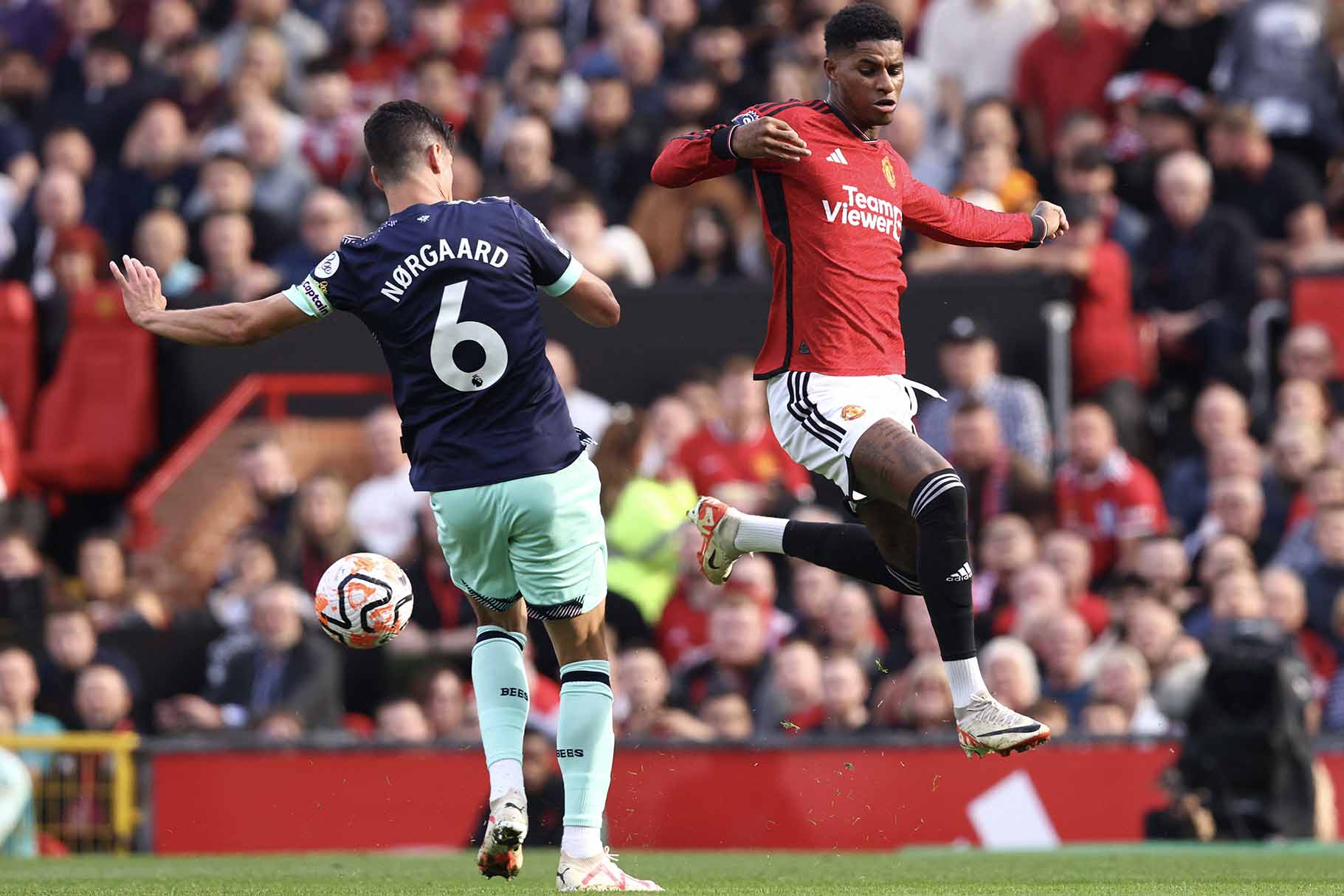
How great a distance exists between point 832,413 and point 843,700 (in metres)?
3.62

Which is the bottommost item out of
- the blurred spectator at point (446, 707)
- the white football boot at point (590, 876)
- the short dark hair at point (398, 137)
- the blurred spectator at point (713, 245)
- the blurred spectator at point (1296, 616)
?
the white football boot at point (590, 876)

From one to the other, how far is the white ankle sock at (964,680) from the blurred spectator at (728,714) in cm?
362

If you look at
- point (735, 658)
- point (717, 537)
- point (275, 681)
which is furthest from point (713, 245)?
point (717, 537)

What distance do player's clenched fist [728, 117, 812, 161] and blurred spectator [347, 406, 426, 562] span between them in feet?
18.9

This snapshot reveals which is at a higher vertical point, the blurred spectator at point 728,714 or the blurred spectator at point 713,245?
the blurred spectator at point 713,245

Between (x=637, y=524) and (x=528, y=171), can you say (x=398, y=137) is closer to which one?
(x=637, y=524)

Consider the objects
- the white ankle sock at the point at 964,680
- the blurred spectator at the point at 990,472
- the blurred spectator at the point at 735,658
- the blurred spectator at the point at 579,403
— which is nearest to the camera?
the white ankle sock at the point at 964,680

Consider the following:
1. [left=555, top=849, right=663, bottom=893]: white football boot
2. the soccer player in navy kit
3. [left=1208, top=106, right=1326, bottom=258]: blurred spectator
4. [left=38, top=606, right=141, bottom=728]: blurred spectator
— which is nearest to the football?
the soccer player in navy kit

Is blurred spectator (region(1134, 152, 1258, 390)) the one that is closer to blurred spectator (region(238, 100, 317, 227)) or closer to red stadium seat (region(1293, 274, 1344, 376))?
red stadium seat (region(1293, 274, 1344, 376))

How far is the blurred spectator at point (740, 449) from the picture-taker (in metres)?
13.6

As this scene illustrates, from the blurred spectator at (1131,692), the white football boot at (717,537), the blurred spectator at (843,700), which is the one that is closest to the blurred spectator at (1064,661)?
the blurred spectator at (1131,692)

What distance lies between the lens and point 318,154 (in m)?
17.2

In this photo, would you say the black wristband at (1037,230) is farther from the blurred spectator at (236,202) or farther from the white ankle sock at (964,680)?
the blurred spectator at (236,202)

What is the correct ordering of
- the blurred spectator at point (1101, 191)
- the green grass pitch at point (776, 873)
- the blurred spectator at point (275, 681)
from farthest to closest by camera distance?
Answer: the blurred spectator at point (1101, 191) < the blurred spectator at point (275, 681) < the green grass pitch at point (776, 873)
